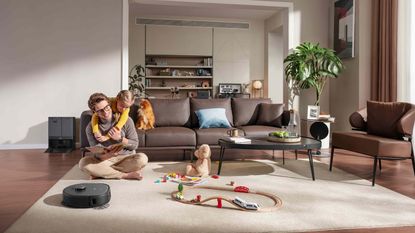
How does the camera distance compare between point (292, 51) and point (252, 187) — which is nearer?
point (252, 187)

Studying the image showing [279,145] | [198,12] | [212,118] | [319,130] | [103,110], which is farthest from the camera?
[198,12]

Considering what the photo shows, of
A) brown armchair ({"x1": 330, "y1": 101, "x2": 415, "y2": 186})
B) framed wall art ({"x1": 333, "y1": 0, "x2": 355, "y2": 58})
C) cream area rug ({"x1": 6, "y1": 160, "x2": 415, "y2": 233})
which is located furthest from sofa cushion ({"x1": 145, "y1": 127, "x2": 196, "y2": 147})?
framed wall art ({"x1": 333, "y1": 0, "x2": 355, "y2": 58})

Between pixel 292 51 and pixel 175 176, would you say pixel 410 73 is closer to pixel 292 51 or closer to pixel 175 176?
Answer: pixel 292 51

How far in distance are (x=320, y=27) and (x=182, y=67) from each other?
4088 millimetres

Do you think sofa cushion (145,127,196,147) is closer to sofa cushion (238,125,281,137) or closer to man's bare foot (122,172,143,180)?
sofa cushion (238,125,281,137)

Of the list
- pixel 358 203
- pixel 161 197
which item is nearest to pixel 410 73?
pixel 358 203

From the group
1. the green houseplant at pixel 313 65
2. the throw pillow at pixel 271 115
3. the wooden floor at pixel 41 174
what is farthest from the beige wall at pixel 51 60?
the green houseplant at pixel 313 65

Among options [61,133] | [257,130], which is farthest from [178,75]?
[257,130]

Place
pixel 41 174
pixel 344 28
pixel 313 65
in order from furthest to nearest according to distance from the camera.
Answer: pixel 344 28
pixel 313 65
pixel 41 174

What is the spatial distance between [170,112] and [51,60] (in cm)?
223

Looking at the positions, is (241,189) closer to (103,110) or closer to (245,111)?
(103,110)

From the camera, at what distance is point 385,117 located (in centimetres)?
407

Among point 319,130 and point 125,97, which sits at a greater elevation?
point 125,97

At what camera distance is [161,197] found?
3076 mm
